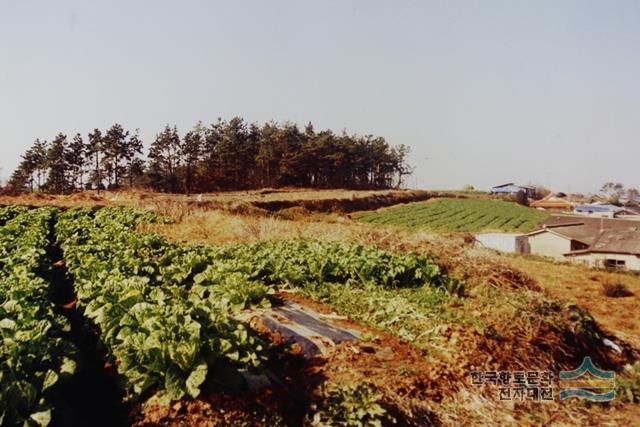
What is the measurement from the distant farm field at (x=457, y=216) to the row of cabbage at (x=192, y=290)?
31.9 meters

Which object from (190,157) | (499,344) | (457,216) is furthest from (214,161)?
(499,344)

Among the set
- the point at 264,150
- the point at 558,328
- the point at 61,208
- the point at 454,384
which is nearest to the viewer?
the point at 454,384

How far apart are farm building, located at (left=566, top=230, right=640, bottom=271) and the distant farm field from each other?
38.9 feet

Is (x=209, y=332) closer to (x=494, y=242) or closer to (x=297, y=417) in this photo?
(x=297, y=417)

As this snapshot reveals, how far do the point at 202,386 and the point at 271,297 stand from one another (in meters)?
3.21

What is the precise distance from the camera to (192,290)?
7.85m

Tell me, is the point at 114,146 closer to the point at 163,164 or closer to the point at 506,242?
the point at 163,164

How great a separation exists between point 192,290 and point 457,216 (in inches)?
2052

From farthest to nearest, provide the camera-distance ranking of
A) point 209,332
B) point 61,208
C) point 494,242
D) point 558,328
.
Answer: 1. point 494,242
2. point 61,208
3. point 558,328
4. point 209,332

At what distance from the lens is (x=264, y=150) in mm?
60438

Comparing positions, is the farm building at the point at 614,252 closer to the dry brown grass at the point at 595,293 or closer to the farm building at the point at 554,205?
the dry brown grass at the point at 595,293

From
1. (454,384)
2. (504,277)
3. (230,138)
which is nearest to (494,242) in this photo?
(504,277)

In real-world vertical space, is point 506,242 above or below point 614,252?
above

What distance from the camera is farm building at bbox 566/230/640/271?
31.0 metres
